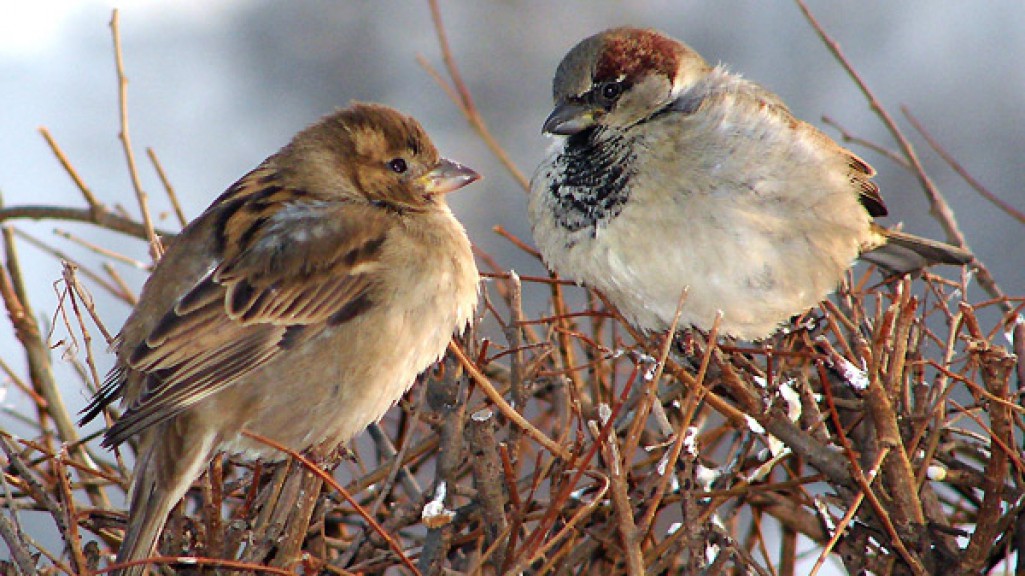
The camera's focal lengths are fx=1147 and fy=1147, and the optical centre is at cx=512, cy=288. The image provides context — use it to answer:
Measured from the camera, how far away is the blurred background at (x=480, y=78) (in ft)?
17.6

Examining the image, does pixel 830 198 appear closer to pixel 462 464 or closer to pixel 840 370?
pixel 840 370

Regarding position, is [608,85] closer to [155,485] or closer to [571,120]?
[571,120]

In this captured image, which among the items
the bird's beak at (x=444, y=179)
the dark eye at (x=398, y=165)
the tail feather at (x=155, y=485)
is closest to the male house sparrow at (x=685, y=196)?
the bird's beak at (x=444, y=179)

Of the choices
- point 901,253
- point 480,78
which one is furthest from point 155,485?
point 480,78

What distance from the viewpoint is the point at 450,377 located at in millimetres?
1875

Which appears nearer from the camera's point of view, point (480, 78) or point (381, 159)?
point (381, 159)

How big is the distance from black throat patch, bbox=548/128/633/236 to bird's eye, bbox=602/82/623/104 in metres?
0.07

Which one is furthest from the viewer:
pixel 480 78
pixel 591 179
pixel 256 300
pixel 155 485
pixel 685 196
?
pixel 480 78

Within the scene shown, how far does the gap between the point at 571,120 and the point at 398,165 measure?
0.38m

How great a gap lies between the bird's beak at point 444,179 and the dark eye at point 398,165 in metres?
0.04

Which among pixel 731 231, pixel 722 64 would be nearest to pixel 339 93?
pixel 722 64

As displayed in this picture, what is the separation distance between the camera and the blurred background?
536cm

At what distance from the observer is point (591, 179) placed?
2383mm

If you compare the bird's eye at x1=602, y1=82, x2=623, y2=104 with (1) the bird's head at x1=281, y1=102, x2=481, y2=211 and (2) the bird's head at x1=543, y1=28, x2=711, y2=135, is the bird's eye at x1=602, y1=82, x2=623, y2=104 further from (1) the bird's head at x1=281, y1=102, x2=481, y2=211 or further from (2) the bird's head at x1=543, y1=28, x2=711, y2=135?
(1) the bird's head at x1=281, y1=102, x2=481, y2=211
